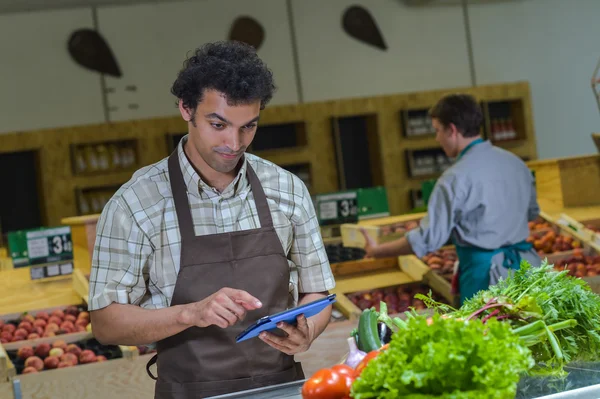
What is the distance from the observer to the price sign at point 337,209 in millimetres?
5027

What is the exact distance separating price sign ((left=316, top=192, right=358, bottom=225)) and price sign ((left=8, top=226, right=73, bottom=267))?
4.79 ft

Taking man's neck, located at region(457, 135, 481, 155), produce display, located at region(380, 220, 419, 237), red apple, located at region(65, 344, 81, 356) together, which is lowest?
red apple, located at region(65, 344, 81, 356)

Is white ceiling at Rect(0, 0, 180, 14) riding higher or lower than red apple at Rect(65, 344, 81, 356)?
higher

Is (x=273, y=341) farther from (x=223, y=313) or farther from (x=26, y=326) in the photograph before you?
(x=26, y=326)

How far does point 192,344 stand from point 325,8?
7.69m

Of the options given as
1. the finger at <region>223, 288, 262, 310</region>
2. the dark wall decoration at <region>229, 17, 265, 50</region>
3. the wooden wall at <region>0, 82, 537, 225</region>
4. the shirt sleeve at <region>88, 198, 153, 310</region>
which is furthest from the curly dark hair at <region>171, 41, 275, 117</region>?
the dark wall decoration at <region>229, 17, 265, 50</region>

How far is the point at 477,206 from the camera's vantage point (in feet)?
12.6

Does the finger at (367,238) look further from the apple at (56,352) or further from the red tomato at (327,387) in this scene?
the red tomato at (327,387)

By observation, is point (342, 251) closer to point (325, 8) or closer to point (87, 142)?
point (87, 142)

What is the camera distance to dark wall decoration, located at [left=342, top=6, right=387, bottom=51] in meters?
9.40

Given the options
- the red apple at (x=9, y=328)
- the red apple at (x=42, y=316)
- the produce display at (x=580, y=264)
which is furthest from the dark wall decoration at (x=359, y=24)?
the red apple at (x=9, y=328)

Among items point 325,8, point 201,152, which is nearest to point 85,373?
point 201,152

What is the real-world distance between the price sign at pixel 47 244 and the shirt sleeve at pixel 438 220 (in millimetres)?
1926

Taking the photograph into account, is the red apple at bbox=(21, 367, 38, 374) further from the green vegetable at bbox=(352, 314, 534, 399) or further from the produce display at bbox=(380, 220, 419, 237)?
the green vegetable at bbox=(352, 314, 534, 399)
